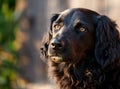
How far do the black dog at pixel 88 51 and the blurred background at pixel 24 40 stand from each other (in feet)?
16.1

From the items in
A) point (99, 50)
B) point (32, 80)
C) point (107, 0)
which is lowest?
point (32, 80)

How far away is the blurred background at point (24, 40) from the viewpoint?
1247 cm

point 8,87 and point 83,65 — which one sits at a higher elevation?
point 83,65

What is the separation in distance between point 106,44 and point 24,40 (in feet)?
23.8

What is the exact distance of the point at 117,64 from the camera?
21.2 feet

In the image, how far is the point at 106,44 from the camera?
6.50 m

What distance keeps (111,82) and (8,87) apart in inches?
245

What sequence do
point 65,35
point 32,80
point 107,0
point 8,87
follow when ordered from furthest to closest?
point 32,80, point 8,87, point 107,0, point 65,35

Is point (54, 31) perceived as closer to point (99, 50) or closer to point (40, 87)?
point (99, 50)

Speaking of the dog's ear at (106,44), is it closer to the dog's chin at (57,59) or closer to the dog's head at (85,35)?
the dog's head at (85,35)

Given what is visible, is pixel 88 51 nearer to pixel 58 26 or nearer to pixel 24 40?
pixel 58 26

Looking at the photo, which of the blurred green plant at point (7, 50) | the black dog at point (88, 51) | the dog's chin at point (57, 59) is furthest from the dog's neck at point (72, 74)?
the blurred green plant at point (7, 50)

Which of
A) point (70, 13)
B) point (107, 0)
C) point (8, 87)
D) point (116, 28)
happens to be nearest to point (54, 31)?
point (70, 13)

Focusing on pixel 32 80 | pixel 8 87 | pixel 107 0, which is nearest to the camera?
pixel 107 0
